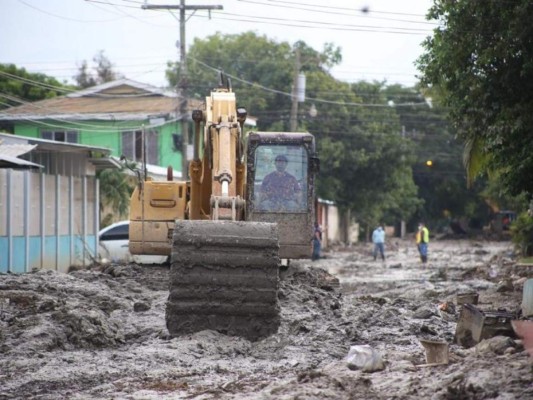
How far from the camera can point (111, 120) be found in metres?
48.7

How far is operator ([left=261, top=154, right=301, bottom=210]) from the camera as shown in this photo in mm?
20859

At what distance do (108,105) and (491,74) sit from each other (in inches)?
1264

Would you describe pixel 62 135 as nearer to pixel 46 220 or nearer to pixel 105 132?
pixel 105 132

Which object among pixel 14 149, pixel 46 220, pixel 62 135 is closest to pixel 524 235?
pixel 46 220

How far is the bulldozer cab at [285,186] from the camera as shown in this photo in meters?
20.6

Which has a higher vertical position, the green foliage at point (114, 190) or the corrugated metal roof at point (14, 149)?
the corrugated metal roof at point (14, 149)

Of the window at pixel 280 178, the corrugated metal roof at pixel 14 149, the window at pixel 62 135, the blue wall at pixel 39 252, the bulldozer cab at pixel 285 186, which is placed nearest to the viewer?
the bulldozer cab at pixel 285 186

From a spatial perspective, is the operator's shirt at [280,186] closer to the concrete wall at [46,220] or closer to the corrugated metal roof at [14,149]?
the corrugated metal roof at [14,149]

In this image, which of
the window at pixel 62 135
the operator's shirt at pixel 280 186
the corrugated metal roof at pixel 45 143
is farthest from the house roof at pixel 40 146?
the window at pixel 62 135

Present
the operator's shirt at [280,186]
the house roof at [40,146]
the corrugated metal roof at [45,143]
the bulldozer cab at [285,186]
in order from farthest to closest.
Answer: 1. the corrugated metal roof at [45,143]
2. the house roof at [40,146]
3. the operator's shirt at [280,186]
4. the bulldozer cab at [285,186]

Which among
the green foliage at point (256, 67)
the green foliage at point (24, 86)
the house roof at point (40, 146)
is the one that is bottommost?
the house roof at point (40, 146)

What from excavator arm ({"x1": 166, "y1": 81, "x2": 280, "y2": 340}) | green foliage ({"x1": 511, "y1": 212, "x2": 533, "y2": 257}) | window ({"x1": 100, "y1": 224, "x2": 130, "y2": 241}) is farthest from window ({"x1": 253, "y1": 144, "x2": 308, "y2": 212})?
green foliage ({"x1": 511, "y1": 212, "x2": 533, "y2": 257})

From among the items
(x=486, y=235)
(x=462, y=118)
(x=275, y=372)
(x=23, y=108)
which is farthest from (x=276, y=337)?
(x=486, y=235)

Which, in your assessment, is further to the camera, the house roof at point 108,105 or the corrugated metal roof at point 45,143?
the house roof at point 108,105
